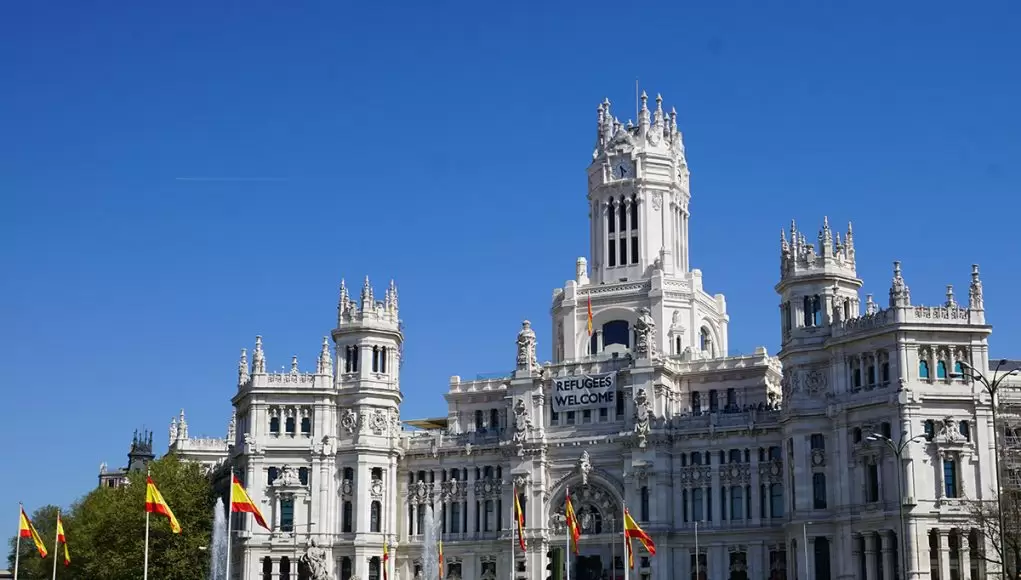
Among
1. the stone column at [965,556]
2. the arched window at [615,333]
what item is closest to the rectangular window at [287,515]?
the arched window at [615,333]

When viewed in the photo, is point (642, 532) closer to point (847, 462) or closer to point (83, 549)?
point (847, 462)

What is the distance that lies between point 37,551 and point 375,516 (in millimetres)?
52286

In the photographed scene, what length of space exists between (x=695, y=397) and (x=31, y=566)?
274ft

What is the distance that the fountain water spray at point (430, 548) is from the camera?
125500 millimetres

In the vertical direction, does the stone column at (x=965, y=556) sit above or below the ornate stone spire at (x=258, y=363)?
below

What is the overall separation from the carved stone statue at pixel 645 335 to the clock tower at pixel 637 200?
42.2 feet

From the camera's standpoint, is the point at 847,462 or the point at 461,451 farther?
the point at 461,451

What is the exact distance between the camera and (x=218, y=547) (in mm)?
124375

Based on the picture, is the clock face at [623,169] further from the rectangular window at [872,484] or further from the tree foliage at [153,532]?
the tree foliage at [153,532]

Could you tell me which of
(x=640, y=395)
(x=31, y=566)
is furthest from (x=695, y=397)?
(x=31, y=566)

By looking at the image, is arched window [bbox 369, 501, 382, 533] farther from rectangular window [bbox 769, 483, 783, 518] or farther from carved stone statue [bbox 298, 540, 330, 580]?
rectangular window [bbox 769, 483, 783, 518]

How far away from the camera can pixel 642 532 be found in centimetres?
11131

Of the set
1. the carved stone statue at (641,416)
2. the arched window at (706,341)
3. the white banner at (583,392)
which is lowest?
the carved stone statue at (641,416)

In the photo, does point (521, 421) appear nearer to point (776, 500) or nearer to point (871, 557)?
point (776, 500)
